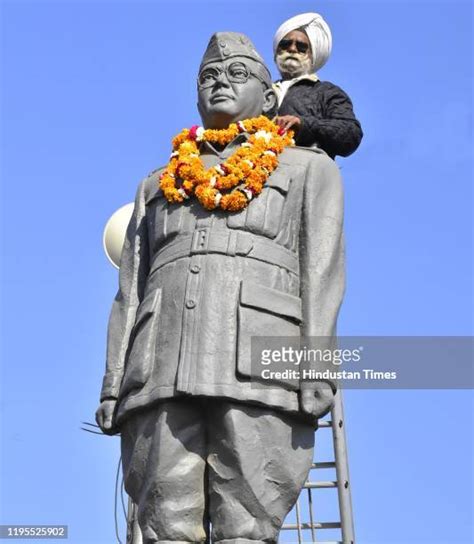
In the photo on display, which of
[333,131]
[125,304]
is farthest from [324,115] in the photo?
[125,304]

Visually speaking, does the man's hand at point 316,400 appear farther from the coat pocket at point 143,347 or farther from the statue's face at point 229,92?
the statue's face at point 229,92

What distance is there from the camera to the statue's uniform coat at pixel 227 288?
6.81 m

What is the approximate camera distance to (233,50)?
772cm

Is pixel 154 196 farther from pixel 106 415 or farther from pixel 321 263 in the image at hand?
pixel 106 415

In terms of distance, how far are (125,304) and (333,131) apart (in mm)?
1943

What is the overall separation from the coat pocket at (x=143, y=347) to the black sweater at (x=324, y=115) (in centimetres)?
187

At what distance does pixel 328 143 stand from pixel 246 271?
5.76 ft

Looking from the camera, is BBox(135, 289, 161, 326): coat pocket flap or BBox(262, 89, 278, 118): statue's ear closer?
BBox(135, 289, 161, 326): coat pocket flap

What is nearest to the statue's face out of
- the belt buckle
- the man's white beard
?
the belt buckle

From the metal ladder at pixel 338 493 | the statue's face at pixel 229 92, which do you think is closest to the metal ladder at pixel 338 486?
the metal ladder at pixel 338 493

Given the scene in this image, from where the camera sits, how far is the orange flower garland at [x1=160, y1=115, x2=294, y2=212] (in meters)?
7.20

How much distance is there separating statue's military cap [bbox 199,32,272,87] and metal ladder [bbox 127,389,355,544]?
10.6 feet

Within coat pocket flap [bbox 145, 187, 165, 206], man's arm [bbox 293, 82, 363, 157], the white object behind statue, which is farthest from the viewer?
the white object behind statue

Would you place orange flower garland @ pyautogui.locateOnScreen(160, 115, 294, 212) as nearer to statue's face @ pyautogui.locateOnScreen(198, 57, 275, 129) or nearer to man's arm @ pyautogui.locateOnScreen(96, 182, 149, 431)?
statue's face @ pyautogui.locateOnScreen(198, 57, 275, 129)
